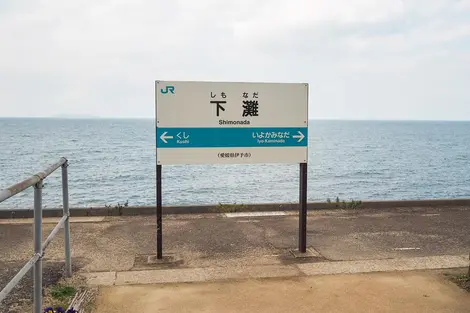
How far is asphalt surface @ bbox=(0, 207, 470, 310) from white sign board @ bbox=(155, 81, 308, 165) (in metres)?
1.28

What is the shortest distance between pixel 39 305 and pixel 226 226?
432 centimetres

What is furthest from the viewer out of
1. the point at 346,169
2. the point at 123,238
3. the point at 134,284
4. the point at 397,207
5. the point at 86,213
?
the point at 346,169

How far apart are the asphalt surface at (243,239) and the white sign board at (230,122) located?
1.28 metres

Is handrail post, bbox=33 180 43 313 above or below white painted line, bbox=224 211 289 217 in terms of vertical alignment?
above

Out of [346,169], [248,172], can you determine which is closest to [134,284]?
[248,172]

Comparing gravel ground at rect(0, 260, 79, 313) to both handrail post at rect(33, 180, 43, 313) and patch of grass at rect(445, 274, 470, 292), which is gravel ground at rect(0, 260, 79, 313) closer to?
handrail post at rect(33, 180, 43, 313)

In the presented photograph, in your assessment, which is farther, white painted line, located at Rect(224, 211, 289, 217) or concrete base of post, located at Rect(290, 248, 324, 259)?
white painted line, located at Rect(224, 211, 289, 217)

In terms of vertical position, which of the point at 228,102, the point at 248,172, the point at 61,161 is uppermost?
the point at 228,102

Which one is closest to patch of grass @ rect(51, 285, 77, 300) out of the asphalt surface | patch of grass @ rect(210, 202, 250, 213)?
the asphalt surface

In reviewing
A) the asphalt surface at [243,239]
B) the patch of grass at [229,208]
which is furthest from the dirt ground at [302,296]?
the patch of grass at [229,208]

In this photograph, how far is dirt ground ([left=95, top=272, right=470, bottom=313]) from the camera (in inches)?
175

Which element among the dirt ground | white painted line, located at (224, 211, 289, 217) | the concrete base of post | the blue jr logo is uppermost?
the blue jr logo

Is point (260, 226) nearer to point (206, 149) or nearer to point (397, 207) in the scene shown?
point (206, 149)

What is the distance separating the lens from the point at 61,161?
4855 mm
